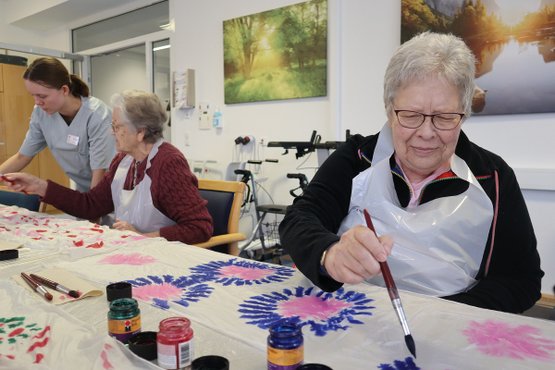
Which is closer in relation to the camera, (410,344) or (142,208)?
(410,344)

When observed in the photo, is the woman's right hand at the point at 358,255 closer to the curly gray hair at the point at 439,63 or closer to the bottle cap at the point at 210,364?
the bottle cap at the point at 210,364

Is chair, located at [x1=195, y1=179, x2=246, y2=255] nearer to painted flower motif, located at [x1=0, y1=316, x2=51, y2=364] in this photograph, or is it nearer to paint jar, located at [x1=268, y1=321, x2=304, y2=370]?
painted flower motif, located at [x1=0, y1=316, x2=51, y2=364]

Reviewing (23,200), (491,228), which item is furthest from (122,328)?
(23,200)

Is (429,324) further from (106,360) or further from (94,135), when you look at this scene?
(94,135)

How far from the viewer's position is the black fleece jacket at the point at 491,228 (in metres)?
1.04

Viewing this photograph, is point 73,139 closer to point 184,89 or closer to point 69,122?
point 69,122

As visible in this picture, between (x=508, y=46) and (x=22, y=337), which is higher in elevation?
(x=508, y=46)

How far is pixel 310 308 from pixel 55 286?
585 mm

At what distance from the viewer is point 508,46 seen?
262 cm

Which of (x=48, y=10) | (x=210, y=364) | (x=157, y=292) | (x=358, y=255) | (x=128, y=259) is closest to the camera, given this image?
(x=210, y=364)

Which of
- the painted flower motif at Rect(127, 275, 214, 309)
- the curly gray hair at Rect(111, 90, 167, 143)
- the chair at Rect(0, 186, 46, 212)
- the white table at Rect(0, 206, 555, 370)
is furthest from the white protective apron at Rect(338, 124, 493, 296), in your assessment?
the chair at Rect(0, 186, 46, 212)

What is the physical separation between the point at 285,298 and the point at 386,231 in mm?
326

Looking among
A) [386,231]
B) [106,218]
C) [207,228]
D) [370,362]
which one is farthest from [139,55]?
[370,362]

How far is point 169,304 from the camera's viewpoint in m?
0.97
